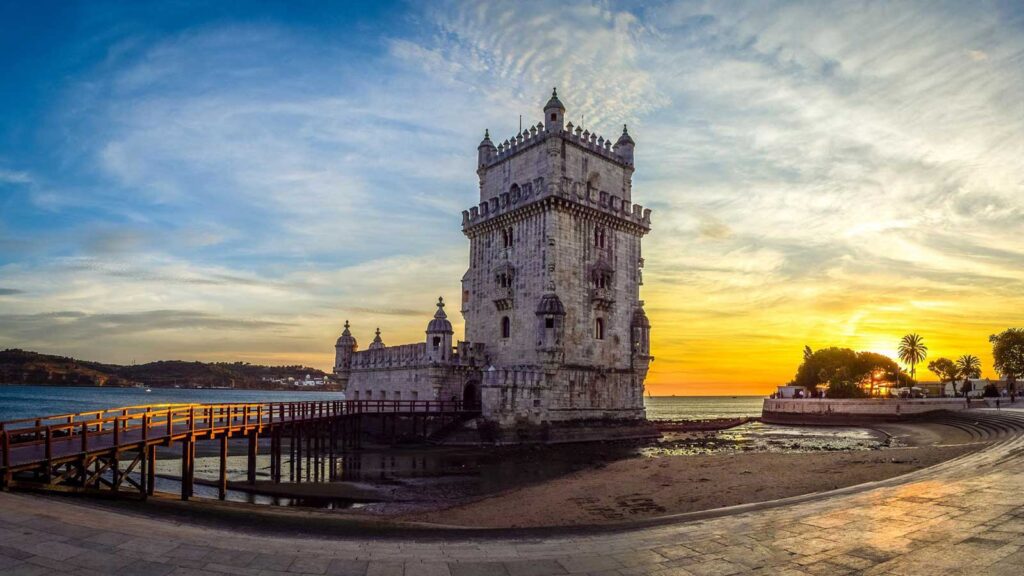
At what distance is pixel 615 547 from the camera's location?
33.4 ft

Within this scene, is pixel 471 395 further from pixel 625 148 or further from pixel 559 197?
pixel 625 148

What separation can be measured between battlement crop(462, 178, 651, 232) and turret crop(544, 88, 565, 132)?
11.7 feet

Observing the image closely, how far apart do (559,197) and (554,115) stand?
19.1 feet

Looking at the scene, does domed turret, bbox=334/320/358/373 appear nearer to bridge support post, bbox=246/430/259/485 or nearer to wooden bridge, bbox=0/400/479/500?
wooden bridge, bbox=0/400/479/500

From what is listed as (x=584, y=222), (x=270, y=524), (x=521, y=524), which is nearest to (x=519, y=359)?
(x=584, y=222)

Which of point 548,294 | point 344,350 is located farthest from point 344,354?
point 548,294

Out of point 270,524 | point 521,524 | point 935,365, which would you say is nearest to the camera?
point 270,524

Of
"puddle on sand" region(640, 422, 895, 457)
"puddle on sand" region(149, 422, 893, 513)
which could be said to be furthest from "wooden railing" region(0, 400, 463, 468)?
"puddle on sand" region(640, 422, 895, 457)

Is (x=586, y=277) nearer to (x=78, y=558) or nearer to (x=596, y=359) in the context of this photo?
(x=596, y=359)

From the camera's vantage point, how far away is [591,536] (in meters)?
11.4

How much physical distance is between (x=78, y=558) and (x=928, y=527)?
1209cm

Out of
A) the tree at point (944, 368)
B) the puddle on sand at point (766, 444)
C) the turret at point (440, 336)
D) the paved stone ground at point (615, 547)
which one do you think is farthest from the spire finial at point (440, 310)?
the tree at point (944, 368)

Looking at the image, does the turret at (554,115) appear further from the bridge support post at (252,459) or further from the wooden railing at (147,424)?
the bridge support post at (252,459)

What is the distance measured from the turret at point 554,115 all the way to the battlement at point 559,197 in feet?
11.7
